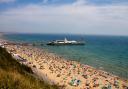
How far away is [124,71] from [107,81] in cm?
1187

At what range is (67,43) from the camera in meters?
95.7

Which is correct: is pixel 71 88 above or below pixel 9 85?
below

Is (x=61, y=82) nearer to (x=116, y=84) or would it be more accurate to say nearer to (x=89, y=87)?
(x=89, y=87)

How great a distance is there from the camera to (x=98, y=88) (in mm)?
25625

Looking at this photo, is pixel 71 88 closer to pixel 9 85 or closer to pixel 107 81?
pixel 107 81

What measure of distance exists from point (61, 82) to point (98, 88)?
14.2 feet

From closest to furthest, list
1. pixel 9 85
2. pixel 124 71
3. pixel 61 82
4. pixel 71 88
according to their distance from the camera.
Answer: pixel 9 85, pixel 71 88, pixel 61 82, pixel 124 71

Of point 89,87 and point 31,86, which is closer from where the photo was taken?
point 31,86

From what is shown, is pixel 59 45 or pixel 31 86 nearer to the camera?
pixel 31 86

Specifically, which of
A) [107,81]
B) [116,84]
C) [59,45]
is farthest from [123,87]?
[59,45]

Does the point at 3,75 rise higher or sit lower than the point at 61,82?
higher

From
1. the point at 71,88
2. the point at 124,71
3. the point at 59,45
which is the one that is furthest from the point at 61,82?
the point at 59,45

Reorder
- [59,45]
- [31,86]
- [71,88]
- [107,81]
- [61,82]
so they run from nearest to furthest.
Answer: [31,86], [71,88], [61,82], [107,81], [59,45]

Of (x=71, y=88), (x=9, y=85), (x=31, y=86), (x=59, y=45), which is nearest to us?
(x=9, y=85)
